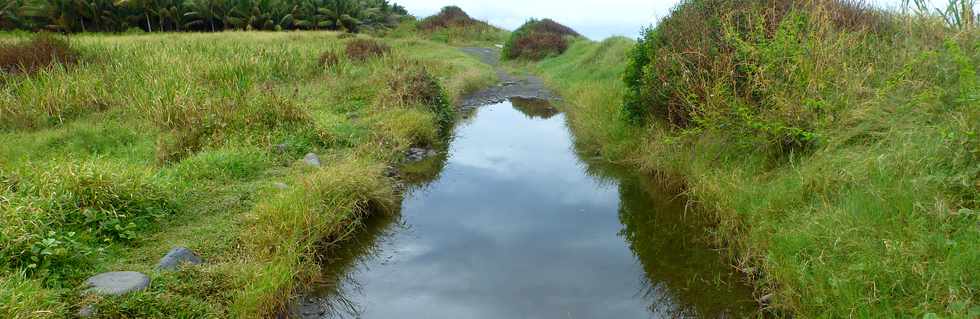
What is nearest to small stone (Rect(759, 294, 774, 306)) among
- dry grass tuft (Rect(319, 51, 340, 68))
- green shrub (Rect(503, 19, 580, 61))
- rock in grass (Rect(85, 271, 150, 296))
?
rock in grass (Rect(85, 271, 150, 296))

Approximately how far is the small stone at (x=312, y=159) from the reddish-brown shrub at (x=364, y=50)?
9.20 m

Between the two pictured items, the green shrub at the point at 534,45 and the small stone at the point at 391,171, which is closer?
the small stone at the point at 391,171

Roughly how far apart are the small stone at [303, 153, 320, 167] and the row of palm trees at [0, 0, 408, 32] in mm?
24478

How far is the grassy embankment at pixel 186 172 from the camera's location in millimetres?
4250

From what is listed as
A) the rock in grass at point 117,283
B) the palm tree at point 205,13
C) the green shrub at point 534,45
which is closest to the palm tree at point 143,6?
the palm tree at point 205,13

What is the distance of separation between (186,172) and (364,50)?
11.6m

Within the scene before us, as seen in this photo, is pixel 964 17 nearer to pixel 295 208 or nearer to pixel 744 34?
pixel 744 34

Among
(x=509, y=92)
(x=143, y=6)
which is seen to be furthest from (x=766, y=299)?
(x=143, y=6)

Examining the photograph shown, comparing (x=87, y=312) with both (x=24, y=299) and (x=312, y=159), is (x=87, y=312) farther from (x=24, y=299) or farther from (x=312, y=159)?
(x=312, y=159)

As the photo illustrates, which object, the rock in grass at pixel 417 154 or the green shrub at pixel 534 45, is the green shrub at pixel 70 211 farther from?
the green shrub at pixel 534 45

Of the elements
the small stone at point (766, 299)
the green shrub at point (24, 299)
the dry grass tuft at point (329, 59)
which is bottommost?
the green shrub at point (24, 299)

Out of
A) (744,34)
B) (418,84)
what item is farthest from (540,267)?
Result: (418,84)

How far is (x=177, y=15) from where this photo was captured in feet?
99.0

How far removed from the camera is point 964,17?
5.72m
